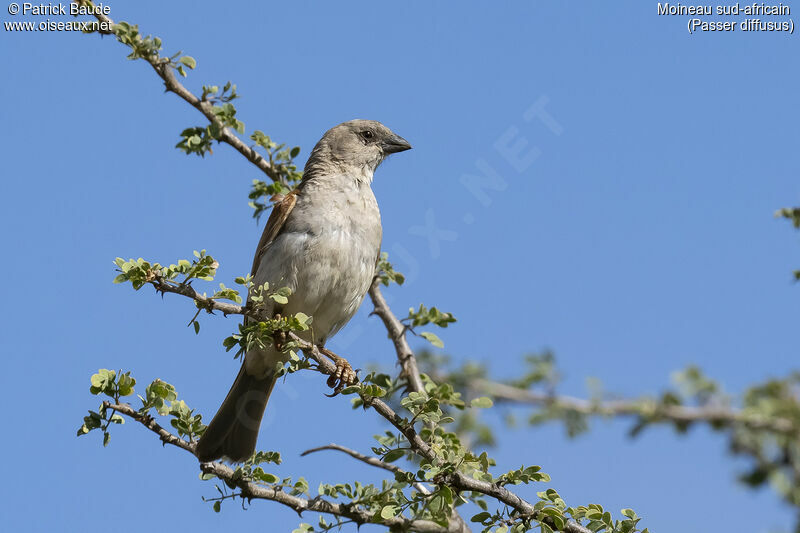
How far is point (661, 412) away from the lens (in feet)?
12.1

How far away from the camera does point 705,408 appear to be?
365 cm

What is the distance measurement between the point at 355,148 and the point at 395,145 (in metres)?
0.41

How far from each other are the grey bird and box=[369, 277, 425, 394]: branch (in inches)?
6.7

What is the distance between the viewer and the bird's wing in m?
5.60

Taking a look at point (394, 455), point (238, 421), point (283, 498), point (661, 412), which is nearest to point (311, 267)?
point (238, 421)

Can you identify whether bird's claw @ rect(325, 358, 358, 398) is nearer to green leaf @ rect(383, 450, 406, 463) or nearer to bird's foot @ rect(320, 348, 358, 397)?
bird's foot @ rect(320, 348, 358, 397)

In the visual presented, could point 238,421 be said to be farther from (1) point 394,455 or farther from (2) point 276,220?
(1) point 394,455

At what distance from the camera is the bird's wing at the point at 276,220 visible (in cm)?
560

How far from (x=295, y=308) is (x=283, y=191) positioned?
3.05ft

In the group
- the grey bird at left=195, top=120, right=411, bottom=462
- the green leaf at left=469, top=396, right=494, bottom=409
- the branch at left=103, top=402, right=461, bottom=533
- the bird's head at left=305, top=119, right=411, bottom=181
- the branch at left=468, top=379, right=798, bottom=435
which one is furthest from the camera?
the bird's head at left=305, top=119, right=411, bottom=181

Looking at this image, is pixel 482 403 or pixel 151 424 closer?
pixel 151 424

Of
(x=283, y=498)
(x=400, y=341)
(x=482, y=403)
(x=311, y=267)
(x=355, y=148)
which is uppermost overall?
(x=355, y=148)

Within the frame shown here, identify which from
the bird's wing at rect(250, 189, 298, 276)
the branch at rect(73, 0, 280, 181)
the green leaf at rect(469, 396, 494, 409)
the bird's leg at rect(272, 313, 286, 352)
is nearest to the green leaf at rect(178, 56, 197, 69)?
the branch at rect(73, 0, 280, 181)

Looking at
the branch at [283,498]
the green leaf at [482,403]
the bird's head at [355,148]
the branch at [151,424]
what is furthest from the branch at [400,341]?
the branch at [151,424]
